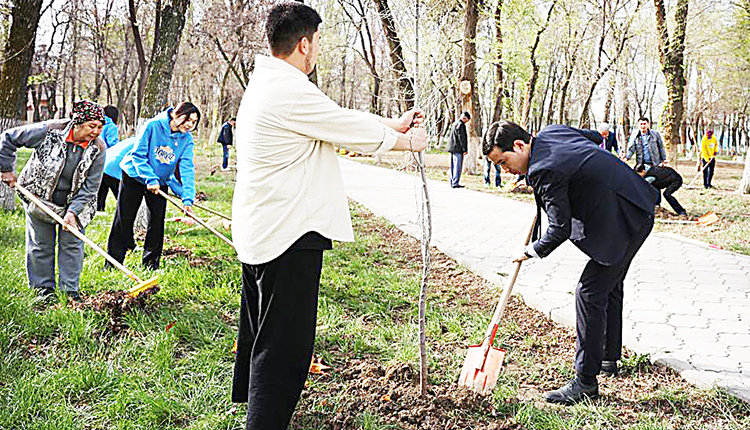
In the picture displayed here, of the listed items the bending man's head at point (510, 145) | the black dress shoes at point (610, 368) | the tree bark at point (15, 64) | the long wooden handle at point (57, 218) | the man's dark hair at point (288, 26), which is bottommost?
the black dress shoes at point (610, 368)

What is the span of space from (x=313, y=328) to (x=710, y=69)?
42.9 m

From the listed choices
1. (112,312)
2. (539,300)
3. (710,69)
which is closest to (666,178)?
(539,300)

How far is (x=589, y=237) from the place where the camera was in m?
3.43

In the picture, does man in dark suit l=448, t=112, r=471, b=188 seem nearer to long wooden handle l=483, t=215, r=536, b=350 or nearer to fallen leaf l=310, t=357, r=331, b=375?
long wooden handle l=483, t=215, r=536, b=350

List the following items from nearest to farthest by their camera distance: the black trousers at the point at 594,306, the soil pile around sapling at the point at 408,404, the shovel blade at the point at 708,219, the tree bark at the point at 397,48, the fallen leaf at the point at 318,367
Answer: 1. the soil pile around sapling at the point at 408,404
2. the black trousers at the point at 594,306
3. the fallen leaf at the point at 318,367
4. the tree bark at the point at 397,48
5. the shovel blade at the point at 708,219

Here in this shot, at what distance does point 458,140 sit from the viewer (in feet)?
49.5

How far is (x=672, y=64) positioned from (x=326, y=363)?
43.2 ft

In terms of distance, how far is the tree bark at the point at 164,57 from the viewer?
30.5ft

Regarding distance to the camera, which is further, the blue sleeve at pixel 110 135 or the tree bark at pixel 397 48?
the blue sleeve at pixel 110 135

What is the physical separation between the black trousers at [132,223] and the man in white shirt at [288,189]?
3.52 m

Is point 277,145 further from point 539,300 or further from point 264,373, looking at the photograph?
point 539,300

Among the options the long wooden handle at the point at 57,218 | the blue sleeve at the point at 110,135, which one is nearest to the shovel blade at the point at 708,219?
the long wooden handle at the point at 57,218

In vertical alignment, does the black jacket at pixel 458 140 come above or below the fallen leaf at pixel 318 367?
above

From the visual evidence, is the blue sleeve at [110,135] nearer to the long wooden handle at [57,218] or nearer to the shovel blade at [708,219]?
the long wooden handle at [57,218]
